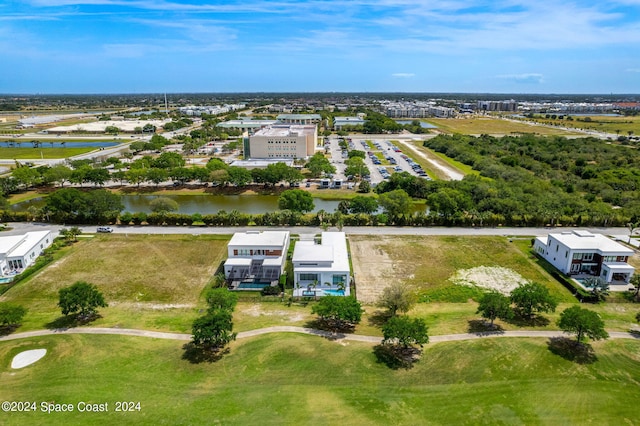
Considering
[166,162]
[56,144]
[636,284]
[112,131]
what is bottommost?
[636,284]

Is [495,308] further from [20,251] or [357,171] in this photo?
[357,171]

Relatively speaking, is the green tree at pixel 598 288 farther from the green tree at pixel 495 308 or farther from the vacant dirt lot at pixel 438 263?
the green tree at pixel 495 308

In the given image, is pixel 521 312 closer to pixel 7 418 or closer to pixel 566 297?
pixel 566 297

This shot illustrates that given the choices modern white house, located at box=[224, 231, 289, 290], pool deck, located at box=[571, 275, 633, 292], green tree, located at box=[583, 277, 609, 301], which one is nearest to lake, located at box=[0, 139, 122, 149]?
modern white house, located at box=[224, 231, 289, 290]

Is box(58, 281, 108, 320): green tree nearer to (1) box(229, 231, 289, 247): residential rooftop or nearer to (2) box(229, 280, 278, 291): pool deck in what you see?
(2) box(229, 280, 278, 291): pool deck

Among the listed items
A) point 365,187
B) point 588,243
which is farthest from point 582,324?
point 365,187

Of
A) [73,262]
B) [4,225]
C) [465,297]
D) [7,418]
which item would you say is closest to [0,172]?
[4,225]

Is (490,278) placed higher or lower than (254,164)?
lower
